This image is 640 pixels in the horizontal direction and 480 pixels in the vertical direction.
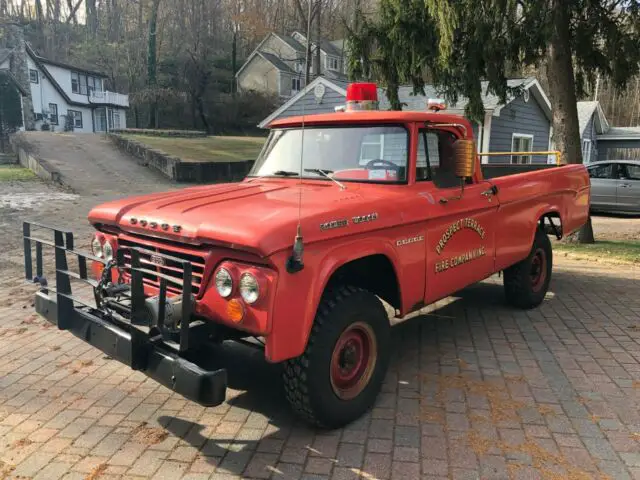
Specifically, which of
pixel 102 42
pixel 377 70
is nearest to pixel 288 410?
pixel 377 70

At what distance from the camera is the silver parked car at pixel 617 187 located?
520 inches

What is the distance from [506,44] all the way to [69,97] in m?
41.3

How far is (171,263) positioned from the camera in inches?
128

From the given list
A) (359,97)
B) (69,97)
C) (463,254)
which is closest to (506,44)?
(359,97)

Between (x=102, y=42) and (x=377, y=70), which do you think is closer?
(x=377, y=70)

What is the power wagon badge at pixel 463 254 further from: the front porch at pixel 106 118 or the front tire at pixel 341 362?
the front porch at pixel 106 118

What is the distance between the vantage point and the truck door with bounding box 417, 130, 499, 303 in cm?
404

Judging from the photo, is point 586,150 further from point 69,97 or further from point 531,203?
point 69,97

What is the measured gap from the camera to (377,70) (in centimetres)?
1046

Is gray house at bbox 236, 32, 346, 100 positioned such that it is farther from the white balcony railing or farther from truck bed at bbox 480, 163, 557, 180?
truck bed at bbox 480, 163, 557, 180

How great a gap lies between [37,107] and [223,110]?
13.7 m

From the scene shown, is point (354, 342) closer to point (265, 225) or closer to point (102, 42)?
point (265, 225)

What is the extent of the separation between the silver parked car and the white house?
3789cm

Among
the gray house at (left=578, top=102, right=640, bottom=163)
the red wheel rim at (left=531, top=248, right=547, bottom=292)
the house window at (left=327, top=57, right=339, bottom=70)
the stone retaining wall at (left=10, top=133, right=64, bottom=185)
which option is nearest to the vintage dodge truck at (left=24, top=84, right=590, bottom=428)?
the red wheel rim at (left=531, top=248, right=547, bottom=292)
